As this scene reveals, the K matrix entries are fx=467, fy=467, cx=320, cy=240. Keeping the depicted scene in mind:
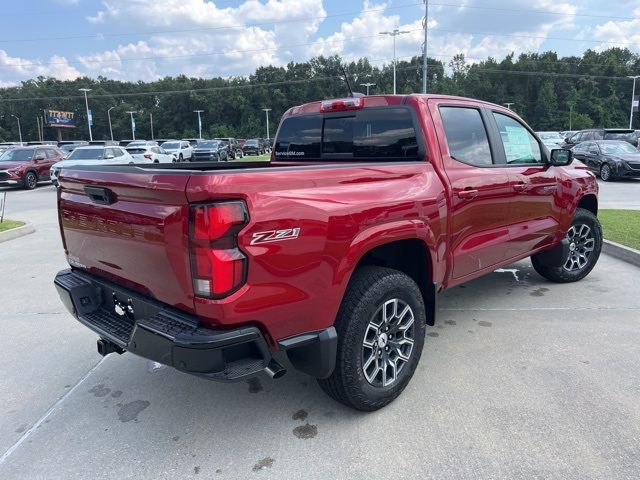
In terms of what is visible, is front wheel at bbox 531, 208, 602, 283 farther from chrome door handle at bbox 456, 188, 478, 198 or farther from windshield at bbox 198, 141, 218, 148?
windshield at bbox 198, 141, 218, 148

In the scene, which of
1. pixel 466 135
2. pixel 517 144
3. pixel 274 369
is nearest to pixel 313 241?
pixel 274 369

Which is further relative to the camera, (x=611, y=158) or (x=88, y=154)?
(x=88, y=154)

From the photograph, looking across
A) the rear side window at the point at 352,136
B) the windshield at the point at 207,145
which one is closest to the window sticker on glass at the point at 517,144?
the rear side window at the point at 352,136

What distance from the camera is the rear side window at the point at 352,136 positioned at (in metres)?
3.50

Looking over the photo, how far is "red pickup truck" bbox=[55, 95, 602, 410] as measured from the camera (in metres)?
2.19

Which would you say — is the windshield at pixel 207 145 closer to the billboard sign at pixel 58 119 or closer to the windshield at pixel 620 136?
the windshield at pixel 620 136

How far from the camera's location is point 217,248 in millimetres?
2121

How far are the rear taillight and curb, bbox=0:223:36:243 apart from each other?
821 cm

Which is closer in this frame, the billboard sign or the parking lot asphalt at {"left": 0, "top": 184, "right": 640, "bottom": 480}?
the parking lot asphalt at {"left": 0, "top": 184, "right": 640, "bottom": 480}

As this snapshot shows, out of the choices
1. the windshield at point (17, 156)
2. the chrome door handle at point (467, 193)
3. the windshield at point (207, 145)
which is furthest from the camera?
the windshield at point (207, 145)

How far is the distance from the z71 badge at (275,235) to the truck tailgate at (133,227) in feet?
1.06

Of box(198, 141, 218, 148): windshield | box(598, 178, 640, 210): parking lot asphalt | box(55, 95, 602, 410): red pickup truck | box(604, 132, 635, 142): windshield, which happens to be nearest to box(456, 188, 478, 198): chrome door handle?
box(55, 95, 602, 410): red pickup truck

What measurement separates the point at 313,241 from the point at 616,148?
19.0 meters

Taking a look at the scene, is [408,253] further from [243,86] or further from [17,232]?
[243,86]
